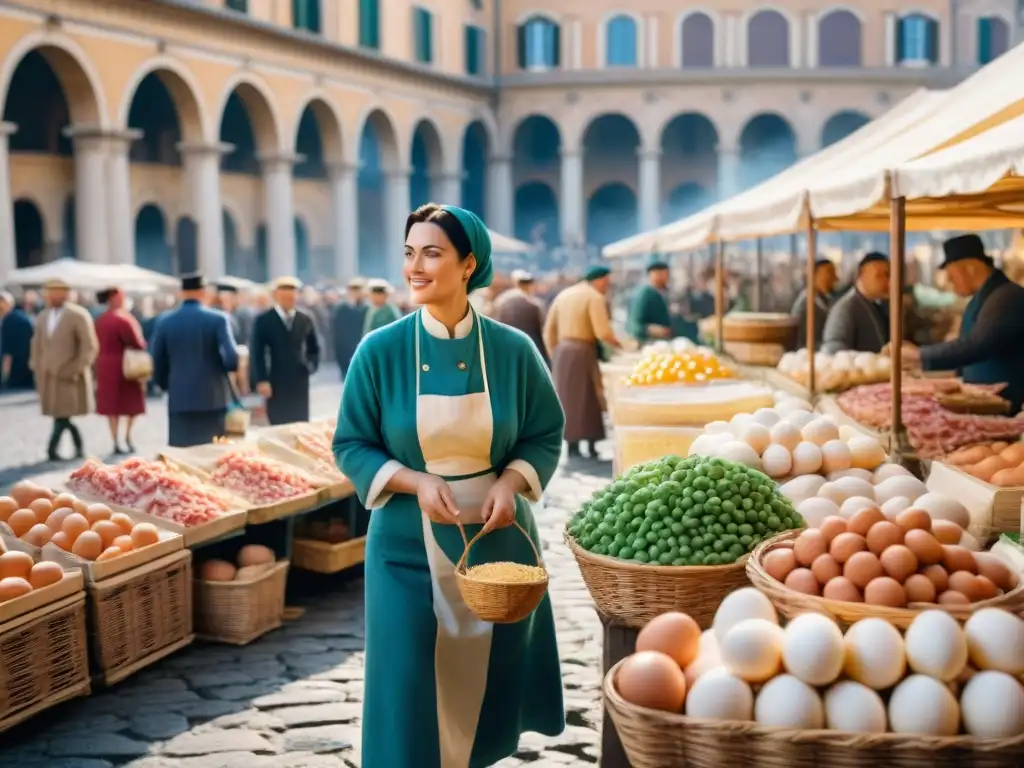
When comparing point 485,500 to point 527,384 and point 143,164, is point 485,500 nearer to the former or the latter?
point 527,384

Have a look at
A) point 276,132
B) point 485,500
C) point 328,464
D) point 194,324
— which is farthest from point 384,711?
point 276,132

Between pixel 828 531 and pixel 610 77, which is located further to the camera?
pixel 610 77

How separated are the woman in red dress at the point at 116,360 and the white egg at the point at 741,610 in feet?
30.4

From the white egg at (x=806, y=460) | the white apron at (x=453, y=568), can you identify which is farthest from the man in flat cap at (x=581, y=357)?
Answer: the white apron at (x=453, y=568)

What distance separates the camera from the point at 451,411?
308 cm

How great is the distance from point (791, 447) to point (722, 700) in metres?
2.28

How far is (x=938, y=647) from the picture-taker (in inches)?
88.9

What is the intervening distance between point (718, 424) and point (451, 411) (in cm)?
209

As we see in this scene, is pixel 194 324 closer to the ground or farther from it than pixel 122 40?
closer to the ground

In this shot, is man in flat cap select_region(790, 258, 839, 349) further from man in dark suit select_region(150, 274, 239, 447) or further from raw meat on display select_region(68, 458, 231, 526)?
raw meat on display select_region(68, 458, 231, 526)

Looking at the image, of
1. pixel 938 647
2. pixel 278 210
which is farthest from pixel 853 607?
pixel 278 210

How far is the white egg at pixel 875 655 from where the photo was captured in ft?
7.42

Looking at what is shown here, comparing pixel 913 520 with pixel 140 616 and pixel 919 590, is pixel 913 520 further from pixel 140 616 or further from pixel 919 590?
pixel 140 616

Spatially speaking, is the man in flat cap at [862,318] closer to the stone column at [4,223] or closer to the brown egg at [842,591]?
the brown egg at [842,591]
